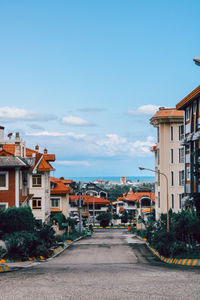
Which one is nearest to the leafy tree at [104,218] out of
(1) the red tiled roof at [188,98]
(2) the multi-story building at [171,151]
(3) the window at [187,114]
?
(2) the multi-story building at [171,151]

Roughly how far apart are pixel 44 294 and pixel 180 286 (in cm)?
466

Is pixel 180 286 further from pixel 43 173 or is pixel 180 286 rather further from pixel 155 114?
pixel 155 114

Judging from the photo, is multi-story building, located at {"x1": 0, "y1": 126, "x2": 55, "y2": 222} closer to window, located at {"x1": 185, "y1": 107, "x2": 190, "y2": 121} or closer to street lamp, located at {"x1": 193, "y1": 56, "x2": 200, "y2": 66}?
window, located at {"x1": 185, "y1": 107, "x2": 190, "y2": 121}

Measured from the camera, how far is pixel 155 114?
66.2 m

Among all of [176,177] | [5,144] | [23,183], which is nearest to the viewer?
[23,183]

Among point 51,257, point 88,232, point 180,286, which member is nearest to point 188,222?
point 51,257

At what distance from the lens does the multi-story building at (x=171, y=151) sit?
63.4m

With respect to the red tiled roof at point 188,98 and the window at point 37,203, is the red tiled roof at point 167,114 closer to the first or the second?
the red tiled roof at point 188,98

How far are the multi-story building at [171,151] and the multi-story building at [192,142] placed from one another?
17.2 metres

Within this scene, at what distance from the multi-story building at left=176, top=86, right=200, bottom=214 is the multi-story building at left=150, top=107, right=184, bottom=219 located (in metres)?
17.2

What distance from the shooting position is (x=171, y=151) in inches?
2566

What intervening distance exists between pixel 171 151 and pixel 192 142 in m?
21.8

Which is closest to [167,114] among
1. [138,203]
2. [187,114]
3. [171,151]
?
[171,151]

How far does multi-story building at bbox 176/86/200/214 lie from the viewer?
134 ft
